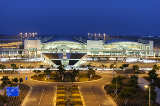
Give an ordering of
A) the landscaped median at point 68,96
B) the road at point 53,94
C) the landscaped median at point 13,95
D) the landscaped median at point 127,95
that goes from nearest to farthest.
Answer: the landscaped median at point 13,95 → the landscaped median at point 127,95 → the landscaped median at point 68,96 → the road at point 53,94

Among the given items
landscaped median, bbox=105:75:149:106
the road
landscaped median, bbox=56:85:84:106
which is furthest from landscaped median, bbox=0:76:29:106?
landscaped median, bbox=105:75:149:106

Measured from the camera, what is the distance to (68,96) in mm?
20562

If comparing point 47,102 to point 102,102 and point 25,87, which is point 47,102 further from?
point 25,87

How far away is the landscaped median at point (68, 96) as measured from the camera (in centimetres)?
1858

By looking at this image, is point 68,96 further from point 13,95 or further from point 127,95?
A: point 13,95

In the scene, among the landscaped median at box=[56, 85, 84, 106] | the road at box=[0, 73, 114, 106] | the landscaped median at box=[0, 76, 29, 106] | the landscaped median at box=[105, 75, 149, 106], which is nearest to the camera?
the landscaped median at box=[0, 76, 29, 106]

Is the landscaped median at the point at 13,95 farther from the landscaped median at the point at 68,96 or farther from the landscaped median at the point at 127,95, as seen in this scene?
the landscaped median at the point at 127,95

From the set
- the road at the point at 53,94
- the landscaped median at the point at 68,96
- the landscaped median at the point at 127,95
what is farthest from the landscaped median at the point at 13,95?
the landscaped median at the point at 127,95

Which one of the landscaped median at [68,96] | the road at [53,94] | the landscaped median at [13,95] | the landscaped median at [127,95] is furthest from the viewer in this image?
the road at [53,94]

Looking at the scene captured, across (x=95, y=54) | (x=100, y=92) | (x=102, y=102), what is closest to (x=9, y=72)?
(x=100, y=92)

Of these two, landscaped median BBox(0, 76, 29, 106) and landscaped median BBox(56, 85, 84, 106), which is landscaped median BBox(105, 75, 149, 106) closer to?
landscaped median BBox(56, 85, 84, 106)

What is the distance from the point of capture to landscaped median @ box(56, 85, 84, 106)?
18.6m

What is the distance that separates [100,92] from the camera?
22.5 meters

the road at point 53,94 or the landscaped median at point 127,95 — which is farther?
the road at point 53,94
